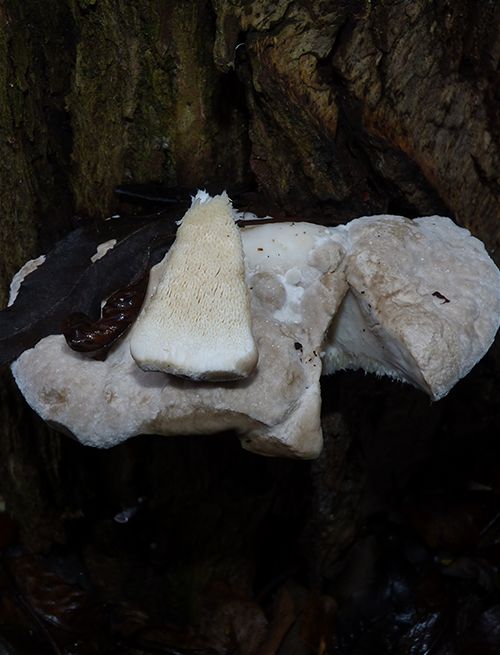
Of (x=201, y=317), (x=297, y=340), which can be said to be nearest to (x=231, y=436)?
(x=297, y=340)

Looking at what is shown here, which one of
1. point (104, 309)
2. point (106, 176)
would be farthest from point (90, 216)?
point (104, 309)

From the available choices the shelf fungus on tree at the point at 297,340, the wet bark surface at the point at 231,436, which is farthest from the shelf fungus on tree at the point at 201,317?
the wet bark surface at the point at 231,436

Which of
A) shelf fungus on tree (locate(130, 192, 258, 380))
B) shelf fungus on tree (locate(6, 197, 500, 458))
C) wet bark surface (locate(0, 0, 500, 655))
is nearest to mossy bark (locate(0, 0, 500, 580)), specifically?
wet bark surface (locate(0, 0, 500, 655))

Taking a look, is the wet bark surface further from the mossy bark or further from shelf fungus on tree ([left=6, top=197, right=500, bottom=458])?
shelf fungus on tree ([left=6, top=197, right=500, bottom=458])

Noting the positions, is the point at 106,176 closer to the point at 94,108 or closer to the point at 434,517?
the point at 94,108

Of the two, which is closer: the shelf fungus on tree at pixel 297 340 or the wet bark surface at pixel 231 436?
the shelf fungus on tree at pixel 297 340

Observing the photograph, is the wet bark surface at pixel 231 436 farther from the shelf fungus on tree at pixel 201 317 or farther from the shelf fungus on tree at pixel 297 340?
the shelf fungus on tree at pixel 201 317

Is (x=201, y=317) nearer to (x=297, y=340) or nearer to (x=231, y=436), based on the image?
(x=297, y=340)
